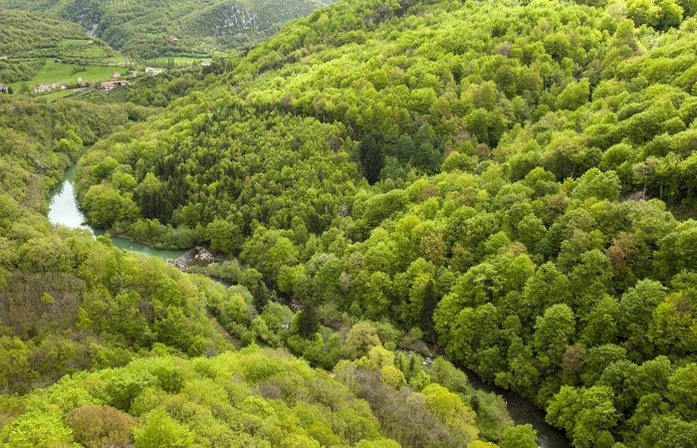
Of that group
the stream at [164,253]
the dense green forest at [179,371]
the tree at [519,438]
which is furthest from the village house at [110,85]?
the tree at [519,438]

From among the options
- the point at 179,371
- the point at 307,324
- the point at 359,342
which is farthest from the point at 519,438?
the point at 179,371

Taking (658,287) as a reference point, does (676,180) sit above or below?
above

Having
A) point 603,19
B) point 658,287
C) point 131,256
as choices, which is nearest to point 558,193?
point 658,287

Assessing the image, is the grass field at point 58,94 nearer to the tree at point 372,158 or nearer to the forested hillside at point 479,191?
the forested hillside at point 479,191

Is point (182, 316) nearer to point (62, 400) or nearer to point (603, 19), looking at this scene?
point (62, 400)

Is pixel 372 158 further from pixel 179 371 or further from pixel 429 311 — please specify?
pixel 179 371
